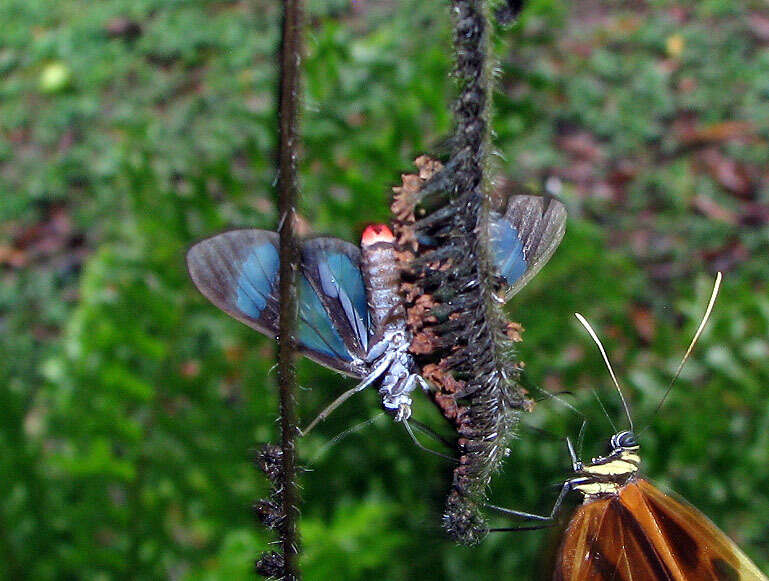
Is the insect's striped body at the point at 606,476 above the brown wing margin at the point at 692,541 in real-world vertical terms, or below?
above

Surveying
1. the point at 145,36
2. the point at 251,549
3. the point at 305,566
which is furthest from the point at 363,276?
the point at 145,36

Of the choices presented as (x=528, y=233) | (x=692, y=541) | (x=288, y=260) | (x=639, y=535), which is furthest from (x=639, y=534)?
(x=288, y=260)

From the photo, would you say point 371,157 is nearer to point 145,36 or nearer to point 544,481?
point 544,481

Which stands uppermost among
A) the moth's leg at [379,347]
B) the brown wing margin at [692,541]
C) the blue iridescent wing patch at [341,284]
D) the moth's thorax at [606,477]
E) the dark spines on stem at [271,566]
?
the blue iridescent wing patch at [341,284]

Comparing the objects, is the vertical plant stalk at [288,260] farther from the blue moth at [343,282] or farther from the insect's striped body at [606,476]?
the insect's striped body at [606,476]

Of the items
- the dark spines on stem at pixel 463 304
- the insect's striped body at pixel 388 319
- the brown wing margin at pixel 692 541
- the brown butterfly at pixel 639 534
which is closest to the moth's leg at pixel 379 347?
the insect's striped body at pixel 388 319

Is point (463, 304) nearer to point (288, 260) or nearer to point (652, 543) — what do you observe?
point (288, 260)


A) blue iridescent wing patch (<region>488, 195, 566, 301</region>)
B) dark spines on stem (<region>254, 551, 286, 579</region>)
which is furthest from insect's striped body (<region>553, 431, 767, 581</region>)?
dark spines on stem (<region>254, 551, 286, 579</region>)
